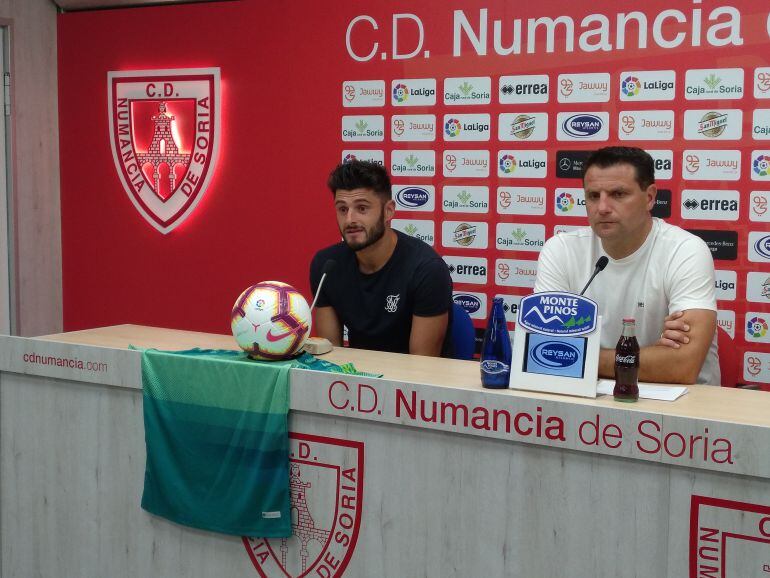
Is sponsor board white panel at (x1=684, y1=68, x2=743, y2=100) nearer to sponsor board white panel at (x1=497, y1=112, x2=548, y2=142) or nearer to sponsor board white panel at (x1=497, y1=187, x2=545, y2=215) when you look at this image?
sponsor board white panel at (x1=497, y1=112, x2=548, y2=142)

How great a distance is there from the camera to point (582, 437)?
6.61 feet

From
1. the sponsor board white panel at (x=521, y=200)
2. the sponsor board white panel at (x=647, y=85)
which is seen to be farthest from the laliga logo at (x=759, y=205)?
the sponsor board white panel at (x=521, y=200)

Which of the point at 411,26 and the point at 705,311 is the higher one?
the point at 411,26

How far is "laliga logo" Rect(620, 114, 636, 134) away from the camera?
3773mm

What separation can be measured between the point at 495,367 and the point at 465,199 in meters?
2.05

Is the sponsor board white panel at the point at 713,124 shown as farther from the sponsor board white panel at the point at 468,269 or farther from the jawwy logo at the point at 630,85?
A: the sponsor board white panel at the point at 468,269

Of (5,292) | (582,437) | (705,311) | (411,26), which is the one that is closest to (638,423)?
(582,437)

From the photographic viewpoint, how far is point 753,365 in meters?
3.68

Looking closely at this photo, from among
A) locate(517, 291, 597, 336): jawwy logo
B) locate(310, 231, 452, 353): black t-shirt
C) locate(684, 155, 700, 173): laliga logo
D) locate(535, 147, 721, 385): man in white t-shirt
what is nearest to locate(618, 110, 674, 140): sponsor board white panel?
locate(684, 155, 700, 173): laliga logo

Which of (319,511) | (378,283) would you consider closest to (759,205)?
(378,283)

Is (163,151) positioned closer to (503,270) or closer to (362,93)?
(362,93)

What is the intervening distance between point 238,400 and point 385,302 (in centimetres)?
84

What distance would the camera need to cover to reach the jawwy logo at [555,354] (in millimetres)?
2127

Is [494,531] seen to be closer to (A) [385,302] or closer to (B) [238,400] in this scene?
(B) [238,400]
